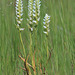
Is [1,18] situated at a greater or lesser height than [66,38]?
greater

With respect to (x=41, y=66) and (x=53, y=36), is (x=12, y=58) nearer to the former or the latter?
(x=41, y=66)

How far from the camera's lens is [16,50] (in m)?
1.45

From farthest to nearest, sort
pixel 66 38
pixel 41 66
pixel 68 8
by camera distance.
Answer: pixel 68 8, pixel 66 38, pixel 41 66

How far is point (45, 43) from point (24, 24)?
0.26 m

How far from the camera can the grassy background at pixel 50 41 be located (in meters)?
1.44

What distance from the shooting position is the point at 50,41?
1.51m

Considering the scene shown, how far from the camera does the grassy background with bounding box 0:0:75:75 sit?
1.44 meters

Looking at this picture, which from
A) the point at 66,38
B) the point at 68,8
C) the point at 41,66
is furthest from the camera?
the point at 68,8

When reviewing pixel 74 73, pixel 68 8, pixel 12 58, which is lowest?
pixel 74 73

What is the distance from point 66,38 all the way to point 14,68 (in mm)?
517

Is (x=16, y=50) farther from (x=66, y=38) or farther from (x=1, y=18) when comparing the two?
(x=66, y=38)

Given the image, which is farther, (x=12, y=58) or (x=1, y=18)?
(x=1, y=18)

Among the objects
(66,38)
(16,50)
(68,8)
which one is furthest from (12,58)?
(68,8)

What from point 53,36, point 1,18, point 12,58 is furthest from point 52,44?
point 1,18
